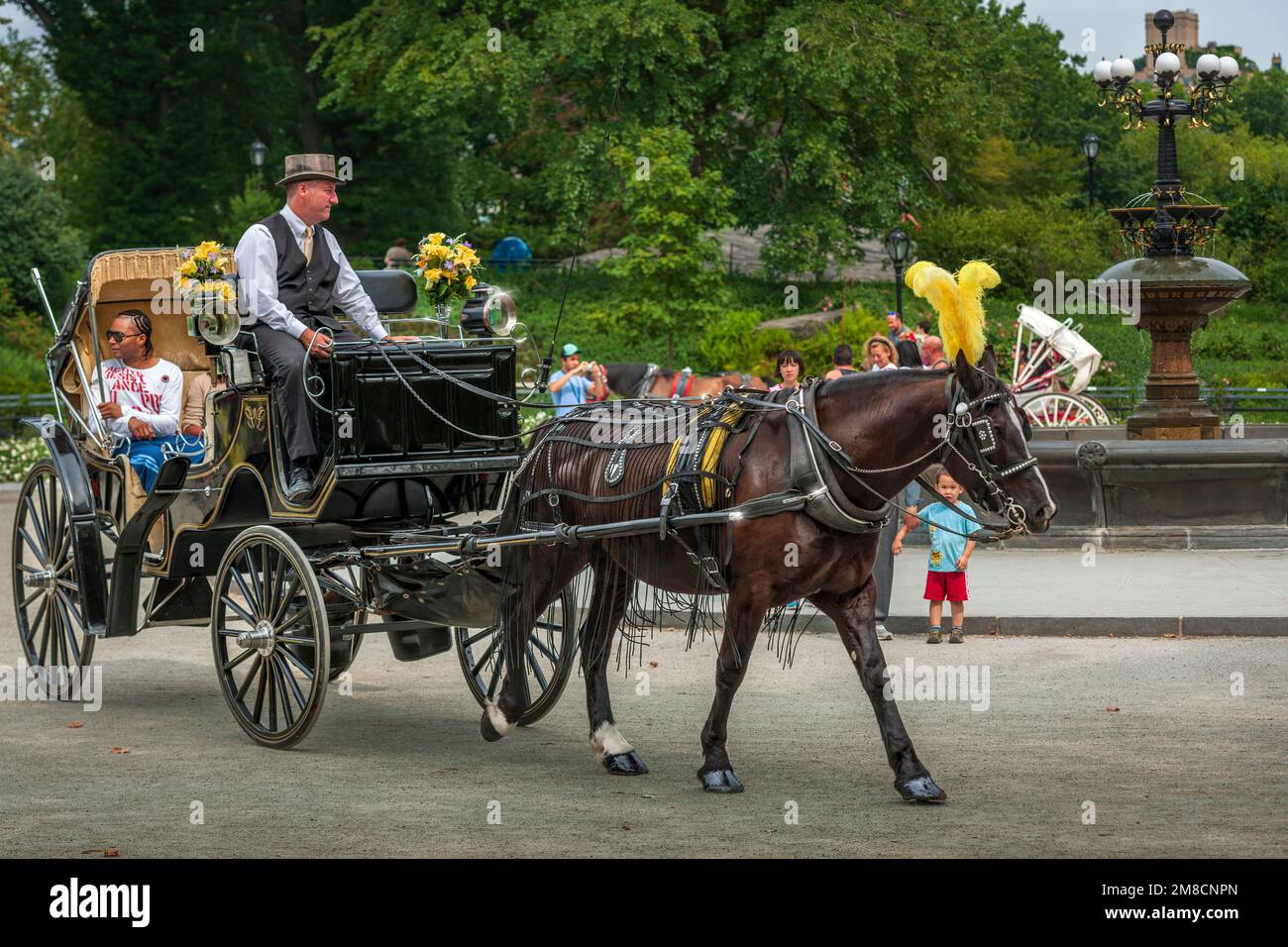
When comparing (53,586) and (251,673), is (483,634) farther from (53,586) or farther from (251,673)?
(53,586)

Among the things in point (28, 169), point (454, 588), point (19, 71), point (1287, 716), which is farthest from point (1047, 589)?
point (19, 71)

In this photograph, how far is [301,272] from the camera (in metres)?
9.75

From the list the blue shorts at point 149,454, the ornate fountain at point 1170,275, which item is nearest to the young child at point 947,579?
the blue shorts at point 149,454

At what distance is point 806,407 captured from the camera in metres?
8.07

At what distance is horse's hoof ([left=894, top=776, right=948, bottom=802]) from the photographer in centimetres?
765

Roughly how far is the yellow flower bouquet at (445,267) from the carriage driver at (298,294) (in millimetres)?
369

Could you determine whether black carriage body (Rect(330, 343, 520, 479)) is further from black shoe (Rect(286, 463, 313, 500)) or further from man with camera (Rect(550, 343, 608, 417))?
man with camera (Rect(550, 343, 608, 417))

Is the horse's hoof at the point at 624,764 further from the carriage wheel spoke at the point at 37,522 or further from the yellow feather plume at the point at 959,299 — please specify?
the carriage wheel spoke at the point at 37,522

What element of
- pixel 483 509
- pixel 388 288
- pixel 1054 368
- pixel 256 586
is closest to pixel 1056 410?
pixel 1054 368

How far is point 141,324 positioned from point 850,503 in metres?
5.05

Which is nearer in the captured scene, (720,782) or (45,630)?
(720,782)

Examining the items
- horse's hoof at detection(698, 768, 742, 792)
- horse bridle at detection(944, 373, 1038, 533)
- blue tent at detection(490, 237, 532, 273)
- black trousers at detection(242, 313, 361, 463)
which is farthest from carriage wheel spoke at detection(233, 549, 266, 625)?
blue tent at detection(490, 237, 532, 273)

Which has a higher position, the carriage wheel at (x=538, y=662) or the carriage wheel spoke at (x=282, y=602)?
the carriage wheel spoke at (x=282, y=602)

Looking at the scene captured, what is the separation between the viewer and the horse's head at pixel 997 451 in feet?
24.7
